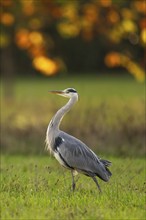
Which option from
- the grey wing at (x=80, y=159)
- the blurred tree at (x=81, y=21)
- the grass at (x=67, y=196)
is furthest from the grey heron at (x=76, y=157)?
the blurred tree at (x=81, y=21)

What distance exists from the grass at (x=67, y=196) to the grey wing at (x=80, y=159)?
29 cm

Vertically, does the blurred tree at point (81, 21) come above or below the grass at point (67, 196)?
below

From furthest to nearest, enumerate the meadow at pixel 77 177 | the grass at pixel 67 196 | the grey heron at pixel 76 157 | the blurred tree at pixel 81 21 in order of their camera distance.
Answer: the blurred tree at pixel 81 21
the grey heron at pixel 76 157
the meadow at pixel 77 177
the grass at pixel 67 196

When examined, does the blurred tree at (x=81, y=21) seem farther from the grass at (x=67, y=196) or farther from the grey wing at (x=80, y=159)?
the grey wing at (x=80, y=159)

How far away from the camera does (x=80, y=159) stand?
992 centimetres

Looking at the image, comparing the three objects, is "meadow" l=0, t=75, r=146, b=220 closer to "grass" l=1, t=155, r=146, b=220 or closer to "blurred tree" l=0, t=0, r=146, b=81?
"grass" l=1, t=155, r=146, b=220

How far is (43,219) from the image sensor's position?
8.02 meters

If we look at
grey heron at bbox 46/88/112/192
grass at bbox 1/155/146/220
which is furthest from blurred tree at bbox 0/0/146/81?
grey heron at bbox 46/88/112/192

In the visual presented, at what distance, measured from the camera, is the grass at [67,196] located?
830cm

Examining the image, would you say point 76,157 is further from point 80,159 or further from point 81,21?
point 81,21

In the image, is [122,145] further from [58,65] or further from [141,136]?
[58,65]

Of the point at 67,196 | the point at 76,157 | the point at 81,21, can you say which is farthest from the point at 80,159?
the point at 81,21

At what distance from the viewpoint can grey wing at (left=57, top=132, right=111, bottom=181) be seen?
32.3 feet

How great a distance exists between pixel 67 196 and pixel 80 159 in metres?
0.69
